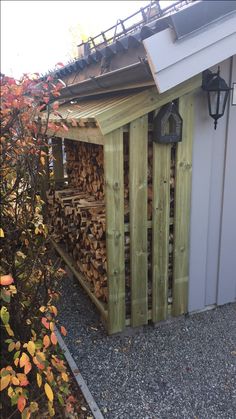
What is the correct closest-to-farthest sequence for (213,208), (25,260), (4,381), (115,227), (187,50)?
(4,381) < (25,260) < (187,50) < (115,227) < (213,208)

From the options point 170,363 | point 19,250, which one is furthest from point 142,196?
point 170,363

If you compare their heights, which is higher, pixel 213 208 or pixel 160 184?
pixel 160 184

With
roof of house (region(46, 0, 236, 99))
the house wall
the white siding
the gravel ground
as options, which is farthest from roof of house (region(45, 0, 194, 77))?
the gravel ground

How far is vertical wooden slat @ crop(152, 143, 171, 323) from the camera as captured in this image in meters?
3.29

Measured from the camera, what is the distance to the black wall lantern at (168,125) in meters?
3.08

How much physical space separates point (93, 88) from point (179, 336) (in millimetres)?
3071

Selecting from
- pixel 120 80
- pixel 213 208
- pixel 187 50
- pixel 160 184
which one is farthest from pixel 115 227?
pixel 187 50

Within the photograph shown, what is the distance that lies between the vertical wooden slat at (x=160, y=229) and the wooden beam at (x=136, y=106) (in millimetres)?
366

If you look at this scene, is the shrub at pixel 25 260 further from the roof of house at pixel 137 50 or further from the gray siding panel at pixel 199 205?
the gray siding panel at pixel 199 205

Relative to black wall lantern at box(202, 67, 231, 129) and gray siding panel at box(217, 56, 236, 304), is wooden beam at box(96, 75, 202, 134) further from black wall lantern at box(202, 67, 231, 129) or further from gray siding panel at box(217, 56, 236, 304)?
gray siding panel at box(217, 56, 236, 304)

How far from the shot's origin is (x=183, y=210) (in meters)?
3.52

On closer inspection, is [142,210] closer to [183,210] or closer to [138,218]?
[138,218]

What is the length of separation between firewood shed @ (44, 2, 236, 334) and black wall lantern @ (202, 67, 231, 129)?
7cm

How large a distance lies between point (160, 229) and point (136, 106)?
122cm
